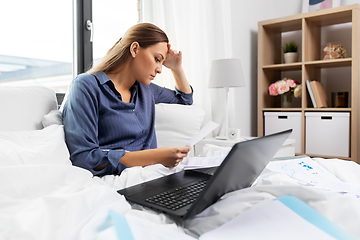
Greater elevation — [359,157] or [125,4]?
[125,4]

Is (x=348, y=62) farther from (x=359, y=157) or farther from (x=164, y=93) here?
(x=164, y=93)

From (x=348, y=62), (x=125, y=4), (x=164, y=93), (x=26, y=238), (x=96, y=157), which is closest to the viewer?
(x=26, y=238)

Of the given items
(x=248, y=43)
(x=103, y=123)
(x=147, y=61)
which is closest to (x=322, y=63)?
(x=248, y=43)

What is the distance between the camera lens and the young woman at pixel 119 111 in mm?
1142

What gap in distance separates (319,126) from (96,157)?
212cm

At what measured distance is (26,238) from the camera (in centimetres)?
53

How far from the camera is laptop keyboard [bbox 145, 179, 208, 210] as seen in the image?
2.36 ft

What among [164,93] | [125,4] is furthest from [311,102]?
[125,4]

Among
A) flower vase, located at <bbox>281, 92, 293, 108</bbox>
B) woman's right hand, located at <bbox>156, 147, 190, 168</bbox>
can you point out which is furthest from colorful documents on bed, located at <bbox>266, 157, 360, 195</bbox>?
flower vase, located at <bbox>281, 92, 293, 108</bbox>

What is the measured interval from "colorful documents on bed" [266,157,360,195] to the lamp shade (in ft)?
3.64

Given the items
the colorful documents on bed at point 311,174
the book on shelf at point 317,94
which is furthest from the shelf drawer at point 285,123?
the colorful documents on bed at point 311,174

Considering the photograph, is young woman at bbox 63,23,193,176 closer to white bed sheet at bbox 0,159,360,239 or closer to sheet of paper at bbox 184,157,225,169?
sheet of paper at bbox 184,157,225,169

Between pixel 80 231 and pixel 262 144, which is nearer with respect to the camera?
pixel 80 231

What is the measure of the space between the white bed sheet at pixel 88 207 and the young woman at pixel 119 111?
0.32m
